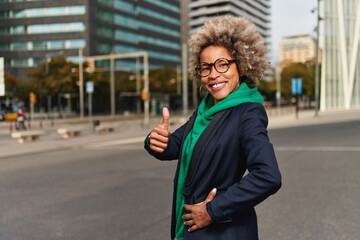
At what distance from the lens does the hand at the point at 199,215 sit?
70.2 inches

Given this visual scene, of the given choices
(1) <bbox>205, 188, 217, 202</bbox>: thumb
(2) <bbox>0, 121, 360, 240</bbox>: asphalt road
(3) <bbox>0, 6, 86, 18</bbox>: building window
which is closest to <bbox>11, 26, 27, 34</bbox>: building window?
(3) <bbox>0, 6, 86, 18</bbox>: building window

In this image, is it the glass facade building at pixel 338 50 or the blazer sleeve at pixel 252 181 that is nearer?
the blazer sleeve at pixel 252 181

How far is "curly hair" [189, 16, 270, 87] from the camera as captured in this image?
78.8 inches

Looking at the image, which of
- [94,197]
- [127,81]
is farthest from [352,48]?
[94,197]

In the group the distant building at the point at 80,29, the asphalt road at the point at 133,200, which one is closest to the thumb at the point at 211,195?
the asphalt road at the point at 133,200

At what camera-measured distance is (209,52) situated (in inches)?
81.0

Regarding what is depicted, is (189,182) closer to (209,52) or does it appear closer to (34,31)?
(209,52)

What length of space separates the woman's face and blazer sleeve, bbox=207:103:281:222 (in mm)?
305

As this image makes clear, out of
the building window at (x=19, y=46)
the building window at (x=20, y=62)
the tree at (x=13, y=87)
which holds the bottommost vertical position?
the tree at (x=13, y=87)

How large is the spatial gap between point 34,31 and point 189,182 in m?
63.1

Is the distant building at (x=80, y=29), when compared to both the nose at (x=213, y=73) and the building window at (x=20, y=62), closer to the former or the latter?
the building window at (x=20, y=62)

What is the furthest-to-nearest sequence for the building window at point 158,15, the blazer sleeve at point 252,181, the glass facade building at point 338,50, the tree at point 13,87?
the building window at point 158,15 < the glass facade building at point 338,50 < the tree at point 13,87 < the blazer sleeve at point 252,181

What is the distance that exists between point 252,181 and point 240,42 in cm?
72

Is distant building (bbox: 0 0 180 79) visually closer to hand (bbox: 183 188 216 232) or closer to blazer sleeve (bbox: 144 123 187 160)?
blazer sleeve (bbox: 144 123 187 160)
